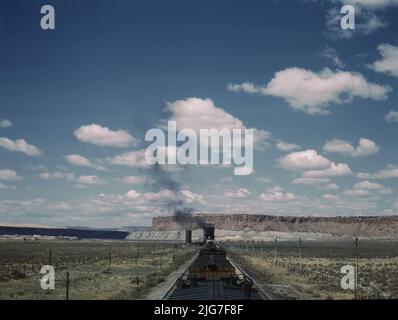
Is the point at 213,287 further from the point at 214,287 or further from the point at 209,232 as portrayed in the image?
the point at 209,232

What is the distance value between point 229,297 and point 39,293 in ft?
37.0

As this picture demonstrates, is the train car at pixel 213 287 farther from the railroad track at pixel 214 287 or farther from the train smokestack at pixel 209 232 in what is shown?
the train smokestack at pixel 209 232

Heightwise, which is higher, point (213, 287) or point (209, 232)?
point (209, 232)

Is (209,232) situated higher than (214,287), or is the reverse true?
(209,232)

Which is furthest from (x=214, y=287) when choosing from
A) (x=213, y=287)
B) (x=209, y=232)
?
(x=209, y=232)

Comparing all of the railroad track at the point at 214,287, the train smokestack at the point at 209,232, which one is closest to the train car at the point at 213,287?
the railroad track at the point at 214,287

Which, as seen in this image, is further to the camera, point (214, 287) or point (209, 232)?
point (209, 232)

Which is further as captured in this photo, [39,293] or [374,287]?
[374,287]

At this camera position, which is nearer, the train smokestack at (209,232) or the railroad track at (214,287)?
the railroad track at (214,287)

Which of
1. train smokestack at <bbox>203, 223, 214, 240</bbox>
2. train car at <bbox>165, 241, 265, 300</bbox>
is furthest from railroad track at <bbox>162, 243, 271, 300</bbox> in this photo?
train smokestack at <bbox>203, 223, 214, 240</bbox>
